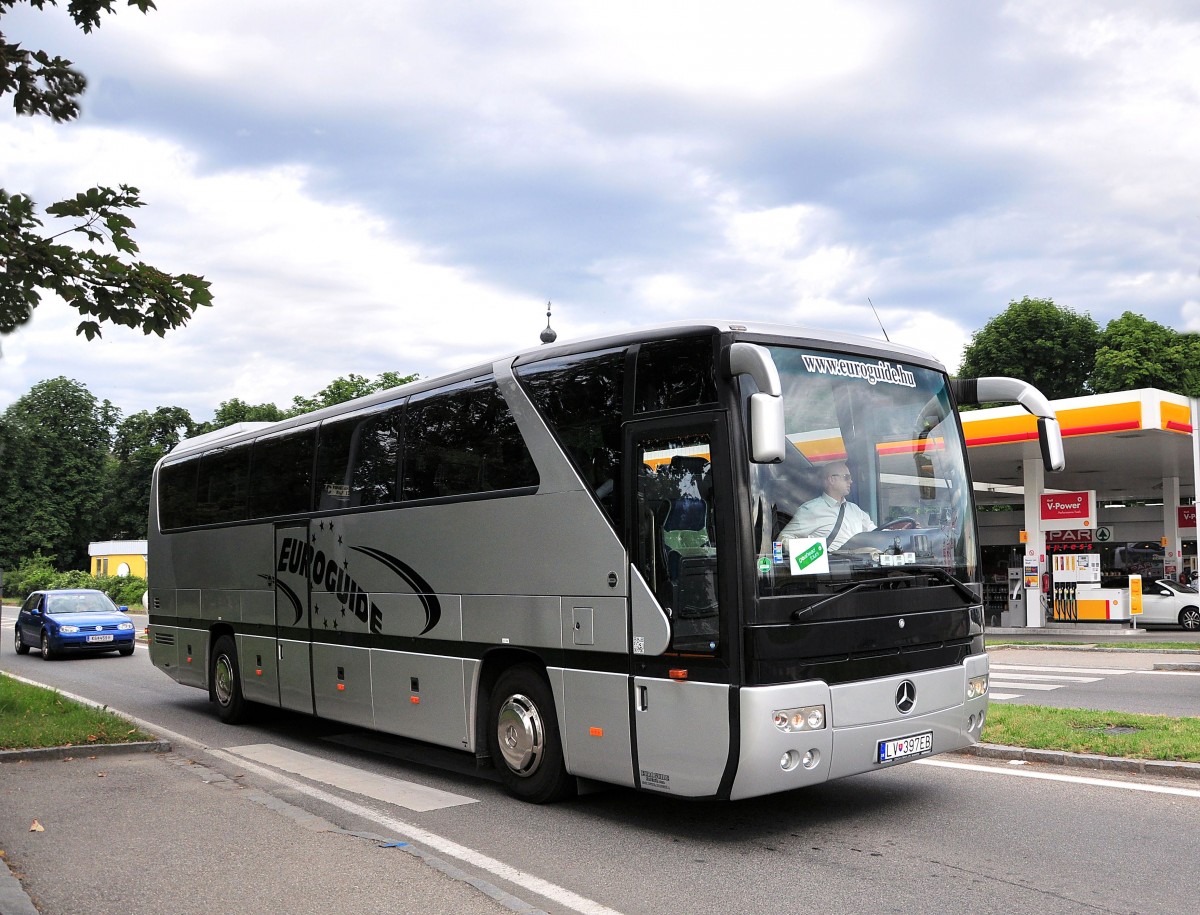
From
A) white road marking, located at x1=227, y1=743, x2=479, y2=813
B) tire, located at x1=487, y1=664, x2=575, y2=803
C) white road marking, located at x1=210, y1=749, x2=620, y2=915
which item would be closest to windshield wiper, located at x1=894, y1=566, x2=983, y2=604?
tire, located at x1=487, y1=664, x2=575, y2=803

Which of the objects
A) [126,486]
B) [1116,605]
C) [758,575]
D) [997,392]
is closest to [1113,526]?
[1116,605]

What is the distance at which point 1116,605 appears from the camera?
96.1 feet

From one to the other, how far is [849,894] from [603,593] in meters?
2.53

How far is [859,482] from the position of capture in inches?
284

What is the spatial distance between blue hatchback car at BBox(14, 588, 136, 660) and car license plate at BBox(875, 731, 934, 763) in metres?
23.2

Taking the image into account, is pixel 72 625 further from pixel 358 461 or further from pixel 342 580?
pixel 358 461

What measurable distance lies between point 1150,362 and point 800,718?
178ft

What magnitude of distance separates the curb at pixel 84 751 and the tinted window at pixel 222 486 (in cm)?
323

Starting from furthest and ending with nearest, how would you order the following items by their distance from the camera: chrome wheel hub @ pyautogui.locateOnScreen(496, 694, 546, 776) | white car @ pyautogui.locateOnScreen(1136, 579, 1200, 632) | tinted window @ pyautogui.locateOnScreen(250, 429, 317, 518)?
1. white car @ pyautogui.locateOnScreen(1136, 579, 1200, 632)
2. tinted window @ pyautogui.locateOnScreen(250, 429, 317, 518)
3. chrome wheel hub @ pyautogui.locateOnScreen(496, 694, 546, 776)

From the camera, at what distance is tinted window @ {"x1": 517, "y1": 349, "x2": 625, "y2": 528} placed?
7.53 meters

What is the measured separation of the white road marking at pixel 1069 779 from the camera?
27.0 feet

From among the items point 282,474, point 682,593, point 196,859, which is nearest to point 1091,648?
point 282,474

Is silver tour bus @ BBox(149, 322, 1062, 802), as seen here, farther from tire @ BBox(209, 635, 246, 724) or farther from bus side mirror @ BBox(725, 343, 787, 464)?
tire @ BBox(209, 635, 246, 724)

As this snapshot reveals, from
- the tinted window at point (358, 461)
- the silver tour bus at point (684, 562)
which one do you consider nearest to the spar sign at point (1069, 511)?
the silver tour bus at point (684, 562)
